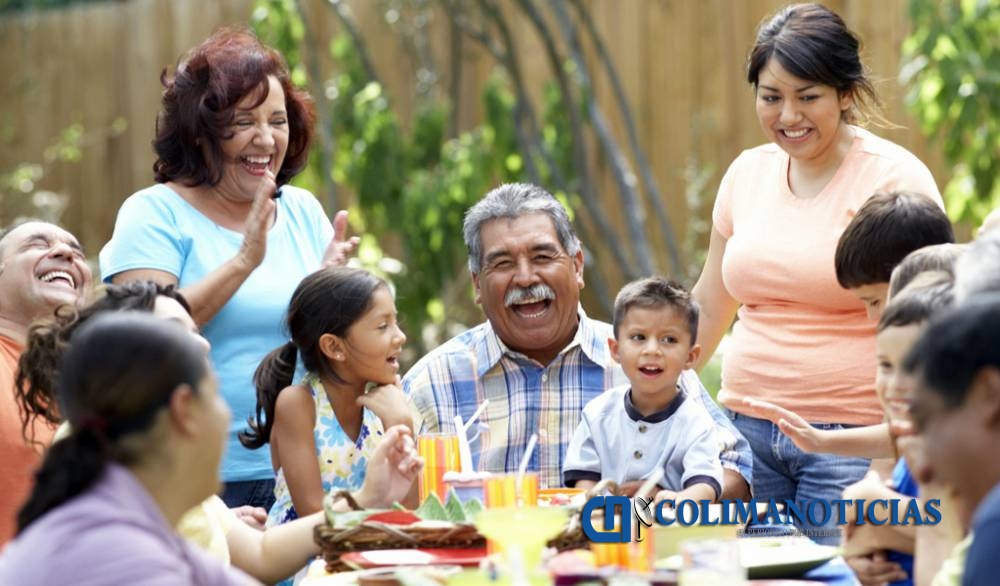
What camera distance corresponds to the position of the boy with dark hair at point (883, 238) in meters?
3.20

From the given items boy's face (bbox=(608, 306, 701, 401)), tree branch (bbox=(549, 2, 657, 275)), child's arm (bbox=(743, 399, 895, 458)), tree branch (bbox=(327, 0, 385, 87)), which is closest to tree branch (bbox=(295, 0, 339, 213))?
tree branch (bbox=(327, 0, 385, 87))

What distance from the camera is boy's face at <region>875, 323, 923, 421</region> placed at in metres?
2.50

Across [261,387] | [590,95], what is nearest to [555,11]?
[590,95]

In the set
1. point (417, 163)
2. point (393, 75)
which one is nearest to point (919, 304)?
point (417, 163)

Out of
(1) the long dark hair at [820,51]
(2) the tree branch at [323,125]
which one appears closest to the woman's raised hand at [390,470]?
(1) the long dark hair at [820,51]

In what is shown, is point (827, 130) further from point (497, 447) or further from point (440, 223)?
point (440, 223)

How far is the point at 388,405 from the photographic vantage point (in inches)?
133

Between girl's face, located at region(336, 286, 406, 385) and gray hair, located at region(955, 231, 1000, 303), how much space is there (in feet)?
4.61

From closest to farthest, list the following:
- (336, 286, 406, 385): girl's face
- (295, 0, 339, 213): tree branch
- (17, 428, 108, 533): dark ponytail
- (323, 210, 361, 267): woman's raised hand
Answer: (17, 428, 108, 533): dark ponytail, (336, 286, 406, 385): girl's face, (323, 210, 361, 267): woman's raised hand, (295, 0, 339, 213): tree branch

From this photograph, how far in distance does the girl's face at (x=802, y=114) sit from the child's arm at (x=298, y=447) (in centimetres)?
134

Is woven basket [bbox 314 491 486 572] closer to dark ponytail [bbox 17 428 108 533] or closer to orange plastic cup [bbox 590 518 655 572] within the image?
orange plastic cup [bbox 590 518 655 572]

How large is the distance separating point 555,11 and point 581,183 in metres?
0.78

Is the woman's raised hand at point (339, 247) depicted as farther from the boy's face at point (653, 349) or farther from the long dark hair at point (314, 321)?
the boy's face at point (653, 349)

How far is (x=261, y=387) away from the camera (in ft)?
11.4
